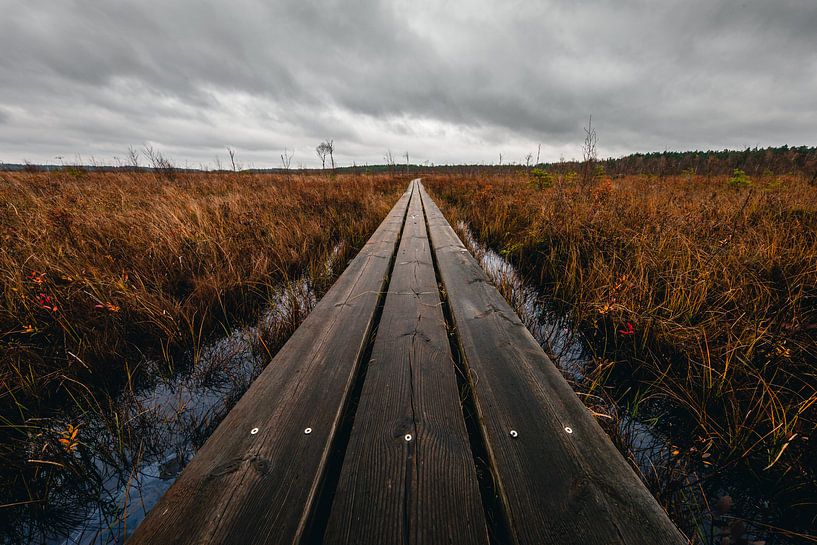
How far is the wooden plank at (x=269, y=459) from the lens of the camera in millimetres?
680

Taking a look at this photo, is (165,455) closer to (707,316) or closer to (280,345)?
(280,345)

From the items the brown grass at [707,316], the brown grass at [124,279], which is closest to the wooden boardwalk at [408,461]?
the brown grass at [707,316]

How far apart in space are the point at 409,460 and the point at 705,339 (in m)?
1.62

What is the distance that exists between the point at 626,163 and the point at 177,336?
44.5m

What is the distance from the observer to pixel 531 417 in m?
1.00

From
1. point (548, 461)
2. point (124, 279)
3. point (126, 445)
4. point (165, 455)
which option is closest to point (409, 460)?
point (548, 461)

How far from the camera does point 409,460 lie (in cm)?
86

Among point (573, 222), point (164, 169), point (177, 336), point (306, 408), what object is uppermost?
point (164, 169)

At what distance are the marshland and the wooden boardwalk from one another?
492mm

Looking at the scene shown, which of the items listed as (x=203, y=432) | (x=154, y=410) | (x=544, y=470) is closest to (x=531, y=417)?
(x=544, y=470)

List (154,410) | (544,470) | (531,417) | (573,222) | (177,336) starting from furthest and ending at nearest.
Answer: (573,222) < (177,336) < (154,410) < (531,417) < (544,470)

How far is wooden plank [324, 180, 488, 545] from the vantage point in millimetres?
699

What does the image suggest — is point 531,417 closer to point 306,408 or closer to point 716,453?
point 306,408

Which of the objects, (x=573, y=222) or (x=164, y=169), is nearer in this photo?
(x=573, y=222)
